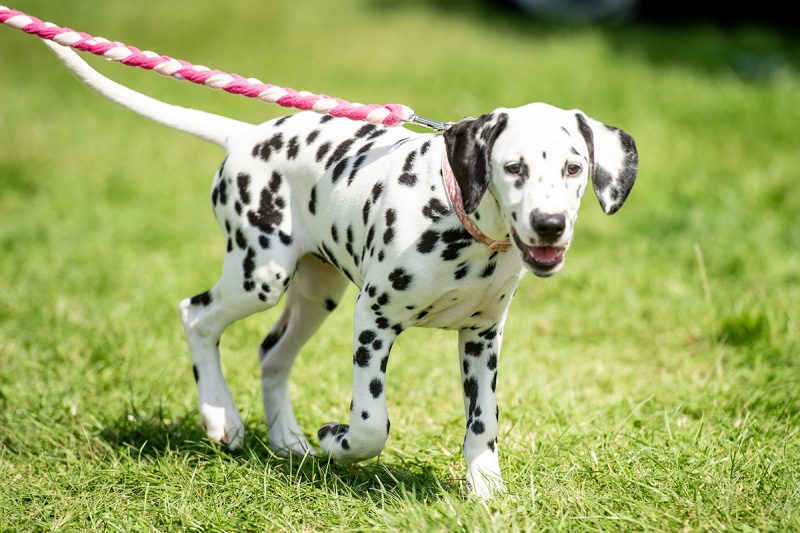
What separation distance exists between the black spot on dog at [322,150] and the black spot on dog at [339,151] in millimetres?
39

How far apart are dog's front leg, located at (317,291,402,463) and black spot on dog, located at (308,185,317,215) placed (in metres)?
0.47

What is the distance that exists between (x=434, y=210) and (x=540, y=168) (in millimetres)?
494

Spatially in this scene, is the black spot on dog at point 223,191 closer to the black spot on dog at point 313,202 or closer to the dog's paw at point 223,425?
the black spot on dog at point 313,202

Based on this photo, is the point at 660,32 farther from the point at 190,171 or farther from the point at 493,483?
the point at 493,483

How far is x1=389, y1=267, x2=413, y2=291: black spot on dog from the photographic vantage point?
332 cm

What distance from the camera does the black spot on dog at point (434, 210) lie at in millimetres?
3312

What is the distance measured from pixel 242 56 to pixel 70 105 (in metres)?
2.74

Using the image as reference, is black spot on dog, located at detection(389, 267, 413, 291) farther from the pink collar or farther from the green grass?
the green grass

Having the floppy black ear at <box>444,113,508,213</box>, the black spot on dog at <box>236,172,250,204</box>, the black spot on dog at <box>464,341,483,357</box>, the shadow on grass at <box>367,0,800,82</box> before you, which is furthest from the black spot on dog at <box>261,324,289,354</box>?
the shadow on grass at <box>367,0,800,82</box>

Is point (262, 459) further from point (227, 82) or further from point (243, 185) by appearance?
point (227, 82)

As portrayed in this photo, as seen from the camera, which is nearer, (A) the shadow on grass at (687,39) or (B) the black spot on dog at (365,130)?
(B) the black spot on dog at (365,130)

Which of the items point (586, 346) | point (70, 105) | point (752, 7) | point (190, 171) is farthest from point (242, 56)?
point (586, 346)

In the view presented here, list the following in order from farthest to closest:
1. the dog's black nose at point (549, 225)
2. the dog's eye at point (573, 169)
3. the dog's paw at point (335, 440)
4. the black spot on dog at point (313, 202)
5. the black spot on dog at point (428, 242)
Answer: the black spot on dog at point (313, 202), the dog's paw at point (335, 440), the black spot on dog at point (428, 242), the dog's eye at point (573, 169), the dog's black nose at point (549, 225)

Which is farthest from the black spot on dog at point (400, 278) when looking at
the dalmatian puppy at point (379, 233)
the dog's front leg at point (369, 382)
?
the dog's front leg at point (369, 382)
